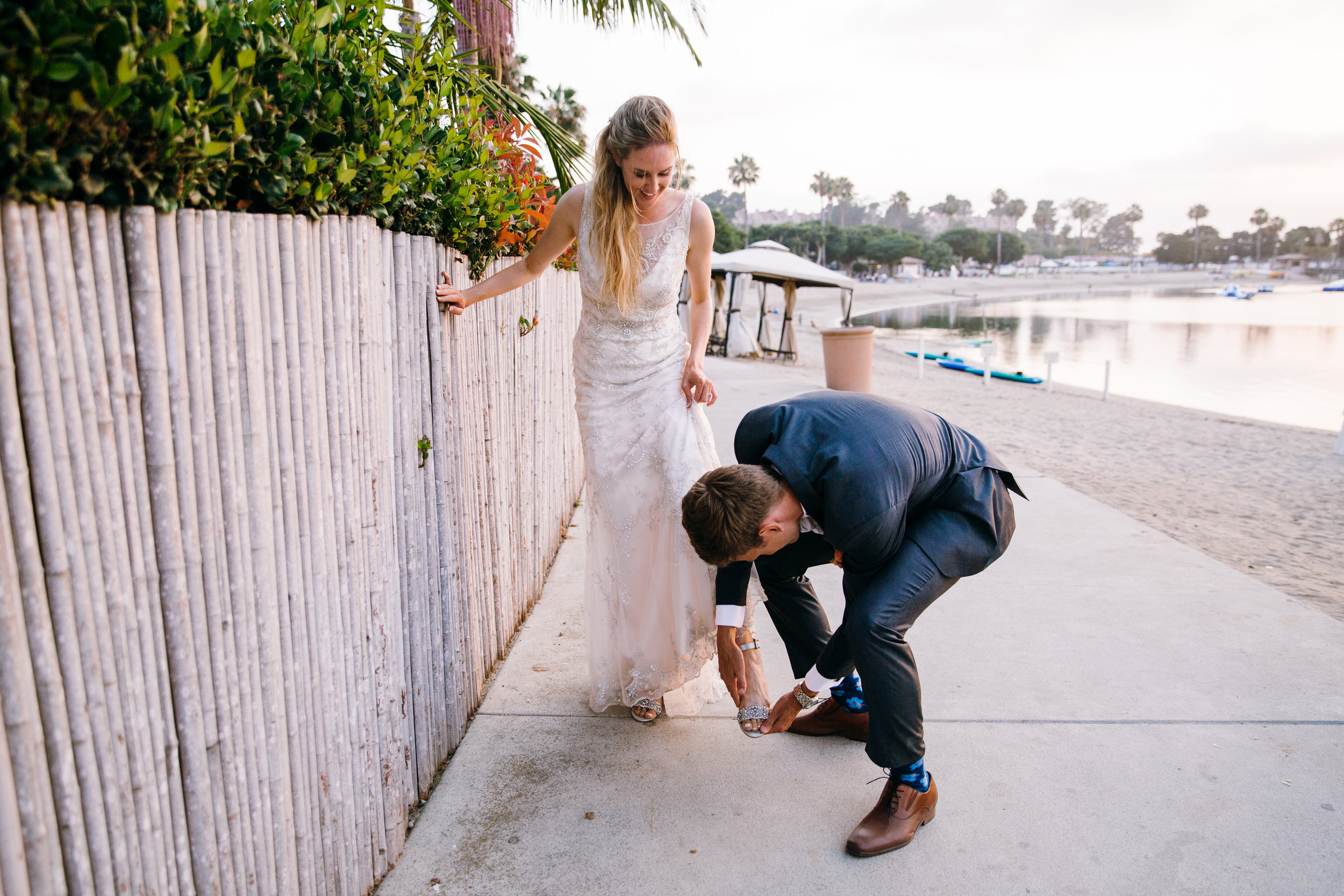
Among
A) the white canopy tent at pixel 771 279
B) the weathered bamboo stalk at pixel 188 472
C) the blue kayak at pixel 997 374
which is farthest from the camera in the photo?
the blue kayak at pixel 997 374

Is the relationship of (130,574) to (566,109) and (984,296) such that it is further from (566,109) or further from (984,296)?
(984,296)

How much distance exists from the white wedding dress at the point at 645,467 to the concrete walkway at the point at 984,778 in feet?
0.99

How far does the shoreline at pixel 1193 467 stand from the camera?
577 cm

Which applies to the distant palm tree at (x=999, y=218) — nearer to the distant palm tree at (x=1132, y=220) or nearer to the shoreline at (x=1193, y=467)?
the distant palm tree at (x=1132, y=220)

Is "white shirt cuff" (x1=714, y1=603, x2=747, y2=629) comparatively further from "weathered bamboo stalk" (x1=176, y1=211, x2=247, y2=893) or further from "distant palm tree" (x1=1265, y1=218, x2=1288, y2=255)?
"distant palm tree" (x1=1265, y1=218, x2=1288, y2=255)

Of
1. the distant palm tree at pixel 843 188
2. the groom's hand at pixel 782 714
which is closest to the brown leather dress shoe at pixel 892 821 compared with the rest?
the groom's hand at pixel 782 714

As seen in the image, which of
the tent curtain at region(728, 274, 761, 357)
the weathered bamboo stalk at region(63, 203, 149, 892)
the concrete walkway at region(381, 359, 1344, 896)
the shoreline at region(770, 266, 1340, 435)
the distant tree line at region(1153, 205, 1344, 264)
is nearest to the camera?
the weathered bamboo stalk at region(63, 203, 149, 892)

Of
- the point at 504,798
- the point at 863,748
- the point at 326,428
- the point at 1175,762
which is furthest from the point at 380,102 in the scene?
the point at 1175,762

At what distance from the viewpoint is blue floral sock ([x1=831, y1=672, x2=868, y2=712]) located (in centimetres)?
299

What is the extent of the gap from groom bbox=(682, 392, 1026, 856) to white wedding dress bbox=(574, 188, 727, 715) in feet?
1.08

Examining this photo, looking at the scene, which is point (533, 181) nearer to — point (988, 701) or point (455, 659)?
point (455, 659)

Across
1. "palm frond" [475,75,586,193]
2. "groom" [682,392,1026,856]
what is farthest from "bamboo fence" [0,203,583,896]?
"palm frond" [475,75,586,193]

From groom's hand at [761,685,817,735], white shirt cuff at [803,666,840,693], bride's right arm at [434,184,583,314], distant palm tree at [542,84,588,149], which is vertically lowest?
groom's hand at [761,685,817,735]

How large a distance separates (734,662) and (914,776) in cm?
64
